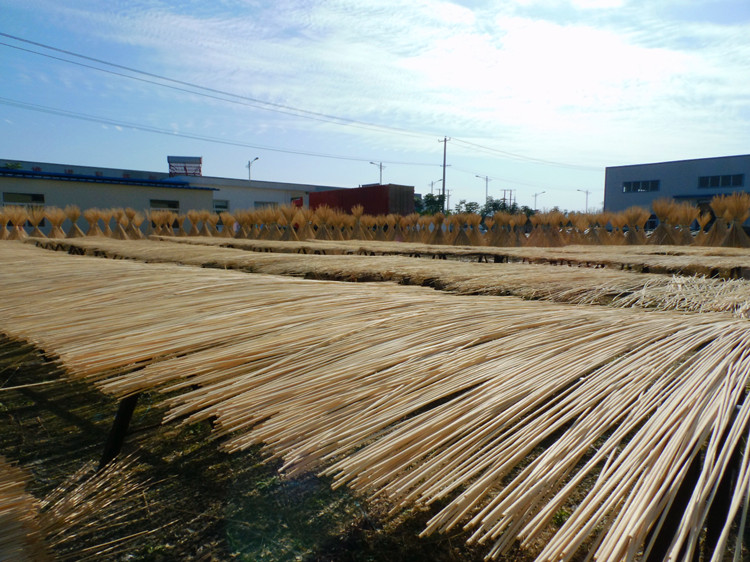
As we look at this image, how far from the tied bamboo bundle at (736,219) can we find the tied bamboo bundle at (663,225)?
604mm

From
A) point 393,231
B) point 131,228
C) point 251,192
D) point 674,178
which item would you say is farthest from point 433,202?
point 131,228

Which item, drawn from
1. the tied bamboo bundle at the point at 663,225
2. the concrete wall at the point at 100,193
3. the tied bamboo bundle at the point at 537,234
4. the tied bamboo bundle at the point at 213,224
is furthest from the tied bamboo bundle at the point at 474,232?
the concrete wall at the point at 100,193

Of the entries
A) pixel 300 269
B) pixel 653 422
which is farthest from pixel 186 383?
pixel 300 269

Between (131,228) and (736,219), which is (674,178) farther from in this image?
(131,228)

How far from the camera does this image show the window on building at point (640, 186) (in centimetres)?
2257

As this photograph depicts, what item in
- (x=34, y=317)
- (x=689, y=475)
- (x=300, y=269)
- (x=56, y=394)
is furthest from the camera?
(x=300, y=269)

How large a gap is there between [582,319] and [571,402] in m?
0.37

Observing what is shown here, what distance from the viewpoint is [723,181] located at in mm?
20656

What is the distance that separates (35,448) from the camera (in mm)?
1557

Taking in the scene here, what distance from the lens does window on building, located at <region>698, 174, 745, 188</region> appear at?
2016cm

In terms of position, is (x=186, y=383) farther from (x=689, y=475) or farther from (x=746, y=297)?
(x=746, y=297)

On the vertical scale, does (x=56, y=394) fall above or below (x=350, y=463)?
below

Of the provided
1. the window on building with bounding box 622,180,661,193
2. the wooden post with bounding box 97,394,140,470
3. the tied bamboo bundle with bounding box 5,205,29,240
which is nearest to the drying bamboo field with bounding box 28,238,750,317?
the wooden post with bounding box 97,394,140,470

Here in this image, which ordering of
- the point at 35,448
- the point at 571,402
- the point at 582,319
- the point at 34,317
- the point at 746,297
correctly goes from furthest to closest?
the point at 35,448
the point at 746,297
the point at 34,317
the point at 582,319
the point at 571,402
